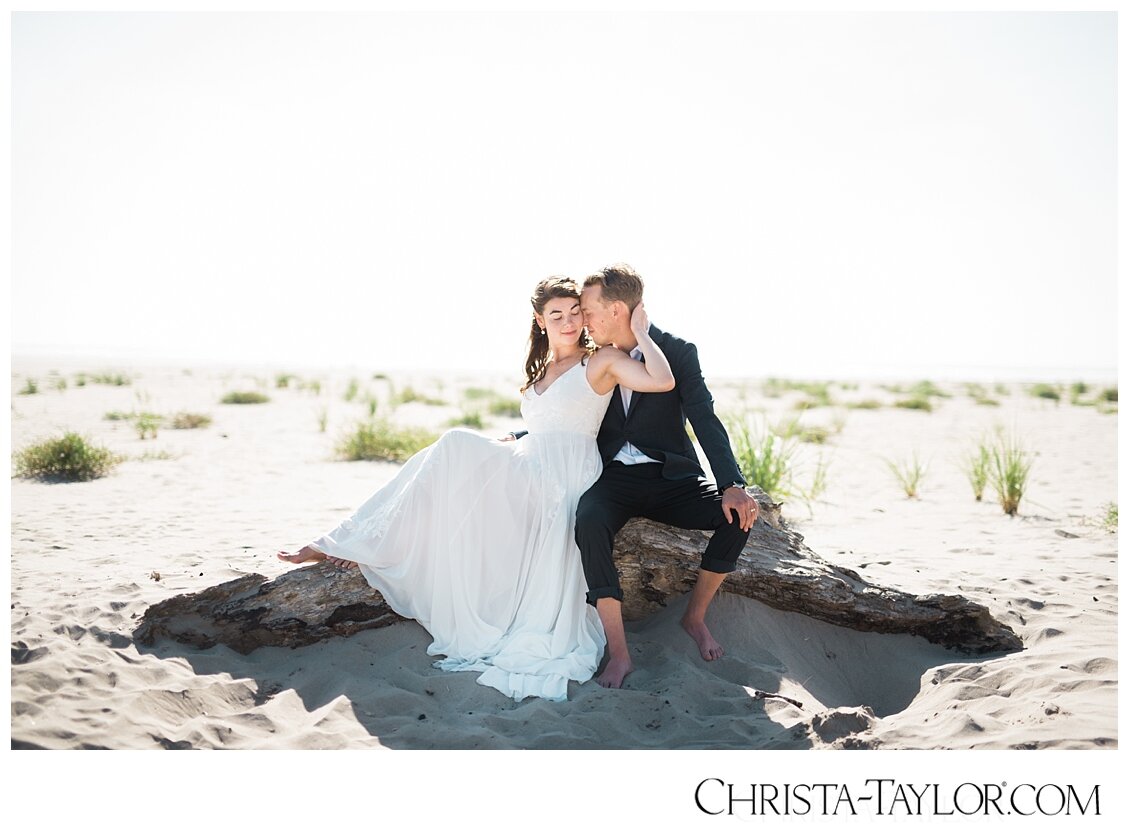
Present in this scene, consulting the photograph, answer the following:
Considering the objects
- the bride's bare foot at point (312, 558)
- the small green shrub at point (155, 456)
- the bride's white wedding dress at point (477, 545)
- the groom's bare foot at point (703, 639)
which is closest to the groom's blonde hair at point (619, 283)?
the bride's white wedding dress at point (477, 545)

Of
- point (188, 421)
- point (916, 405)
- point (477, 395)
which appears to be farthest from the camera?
point (477, 395)

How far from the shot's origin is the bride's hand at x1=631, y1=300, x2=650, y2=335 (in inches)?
174

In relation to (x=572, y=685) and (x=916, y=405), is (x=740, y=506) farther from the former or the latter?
(x=916, y=405)

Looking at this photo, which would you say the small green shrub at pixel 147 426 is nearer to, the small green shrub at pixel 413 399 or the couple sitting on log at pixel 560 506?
the small green shrub at pixel 413 399

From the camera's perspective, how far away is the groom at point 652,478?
4160 mm

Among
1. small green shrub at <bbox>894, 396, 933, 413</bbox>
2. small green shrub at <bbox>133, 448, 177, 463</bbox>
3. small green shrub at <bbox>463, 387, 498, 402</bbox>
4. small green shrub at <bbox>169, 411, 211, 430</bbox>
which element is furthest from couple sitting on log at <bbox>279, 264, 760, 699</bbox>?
small green shrub at <bbox>894, 396, 933, 413</bbox>

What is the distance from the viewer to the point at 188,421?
13766mm

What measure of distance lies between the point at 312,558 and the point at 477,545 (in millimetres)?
863

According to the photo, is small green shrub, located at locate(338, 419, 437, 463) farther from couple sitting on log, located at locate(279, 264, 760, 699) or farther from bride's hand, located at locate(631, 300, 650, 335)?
bride's hand, located at locate(631, 300, 650, 335)

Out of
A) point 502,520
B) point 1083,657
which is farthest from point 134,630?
point 1083,657

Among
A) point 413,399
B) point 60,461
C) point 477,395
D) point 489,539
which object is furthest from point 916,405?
point 489,539

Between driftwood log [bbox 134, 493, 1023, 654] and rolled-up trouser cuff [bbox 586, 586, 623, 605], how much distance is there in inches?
20.4

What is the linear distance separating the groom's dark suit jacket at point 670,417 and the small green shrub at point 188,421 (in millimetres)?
10850

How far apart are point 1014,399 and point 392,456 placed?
75.9 feet
